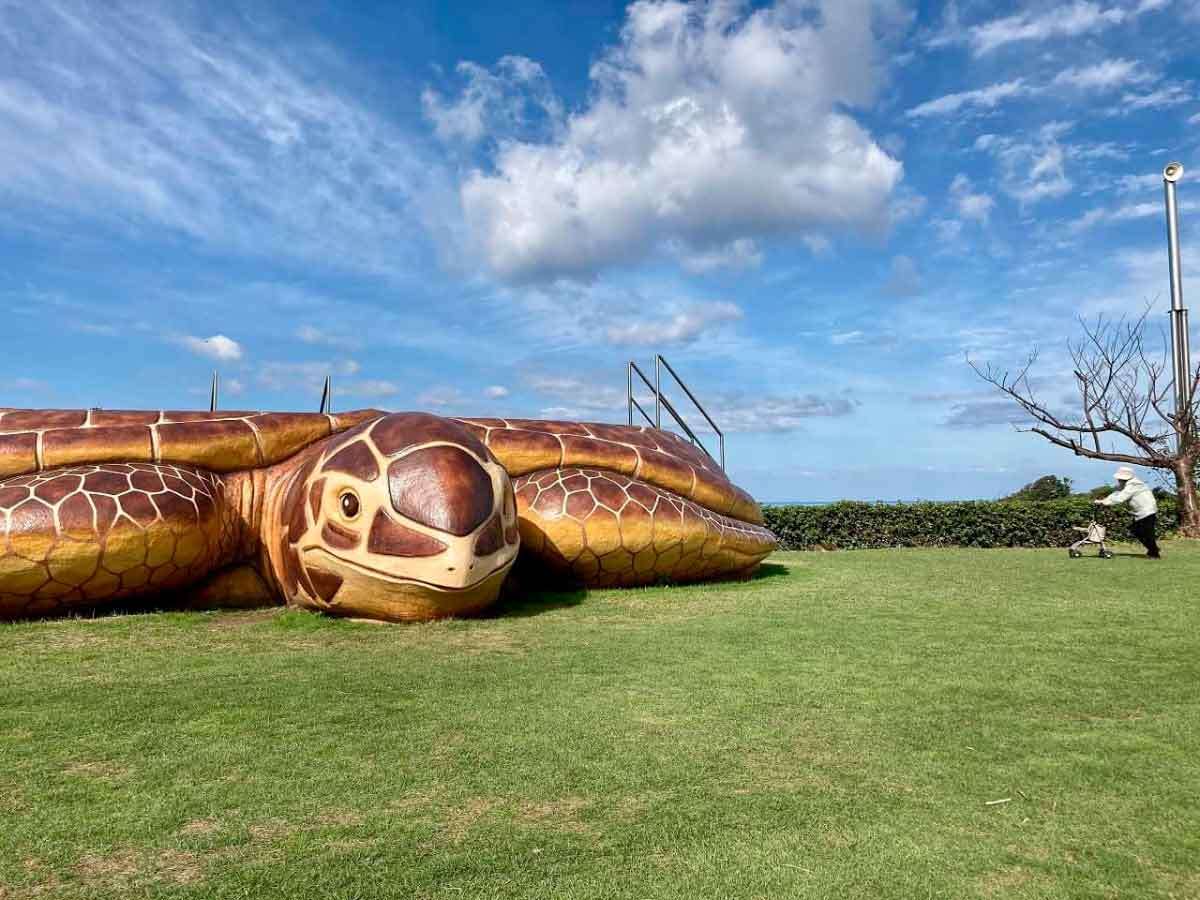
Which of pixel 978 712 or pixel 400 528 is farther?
pixel 400 528

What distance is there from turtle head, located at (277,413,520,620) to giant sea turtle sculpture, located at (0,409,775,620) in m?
0.01

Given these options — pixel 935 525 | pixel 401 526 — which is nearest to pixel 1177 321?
pixel 935 525

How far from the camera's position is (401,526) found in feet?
19.8

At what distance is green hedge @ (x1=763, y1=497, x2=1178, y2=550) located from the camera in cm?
1620

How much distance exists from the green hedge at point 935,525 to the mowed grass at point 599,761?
32.9 ft

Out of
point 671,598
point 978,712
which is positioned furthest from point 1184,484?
point 978,712

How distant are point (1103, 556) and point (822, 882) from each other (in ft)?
40.2

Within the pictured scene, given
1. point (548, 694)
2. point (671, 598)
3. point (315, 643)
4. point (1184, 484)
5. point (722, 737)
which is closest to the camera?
point (722, 737)

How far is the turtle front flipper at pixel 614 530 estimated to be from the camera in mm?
7848

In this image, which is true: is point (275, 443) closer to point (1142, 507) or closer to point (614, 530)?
point (614, 530)

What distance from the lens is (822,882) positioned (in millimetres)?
2385

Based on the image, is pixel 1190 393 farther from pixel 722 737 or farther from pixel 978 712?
pixel 722 737

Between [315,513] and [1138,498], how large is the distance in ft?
38.2

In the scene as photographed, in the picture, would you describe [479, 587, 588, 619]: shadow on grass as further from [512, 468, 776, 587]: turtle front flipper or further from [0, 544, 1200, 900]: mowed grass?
[0, 544, 1200, 900]: mowed grass
